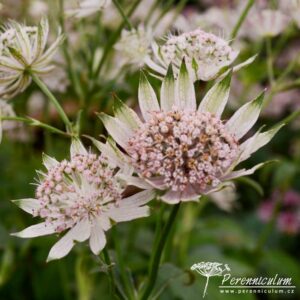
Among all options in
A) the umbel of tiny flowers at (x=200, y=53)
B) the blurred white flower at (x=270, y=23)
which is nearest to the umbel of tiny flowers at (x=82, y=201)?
the umbel of tiny flowers at (x=200, y=53)

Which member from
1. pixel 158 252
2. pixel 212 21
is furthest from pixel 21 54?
pixel 212 21

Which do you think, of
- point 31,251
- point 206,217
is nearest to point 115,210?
point 31,251

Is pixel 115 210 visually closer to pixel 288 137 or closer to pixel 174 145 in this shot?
pixel 174 145

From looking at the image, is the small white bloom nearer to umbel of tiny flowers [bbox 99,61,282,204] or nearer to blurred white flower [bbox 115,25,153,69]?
umbel of tiny flowers [bbox 99,61,282,204]

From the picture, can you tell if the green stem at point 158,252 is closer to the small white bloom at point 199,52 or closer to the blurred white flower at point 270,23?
the small white bloom at point 199,52

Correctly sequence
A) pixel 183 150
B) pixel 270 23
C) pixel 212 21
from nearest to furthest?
pixel 183 150 → pixel 270 23 → pixel 212 21

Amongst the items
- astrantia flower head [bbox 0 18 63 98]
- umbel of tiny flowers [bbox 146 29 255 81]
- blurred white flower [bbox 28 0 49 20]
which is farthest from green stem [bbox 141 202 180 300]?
blurred white flower [bbox 28 0 49 20]

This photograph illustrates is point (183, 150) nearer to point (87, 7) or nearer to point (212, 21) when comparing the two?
point (87, 7)
